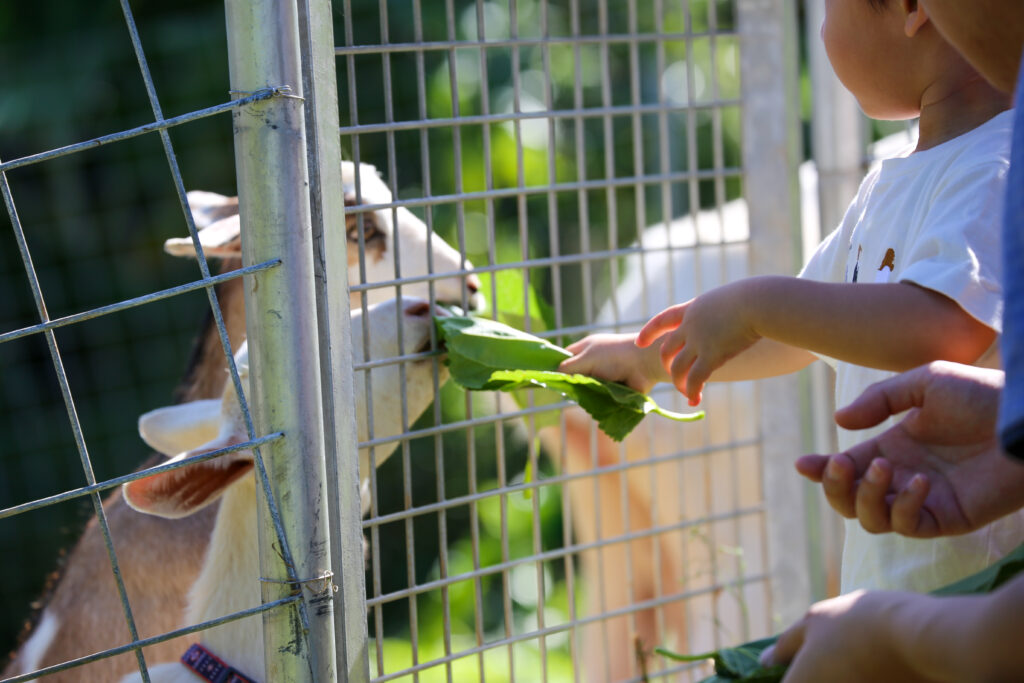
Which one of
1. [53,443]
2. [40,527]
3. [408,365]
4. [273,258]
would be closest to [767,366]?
[408,365]

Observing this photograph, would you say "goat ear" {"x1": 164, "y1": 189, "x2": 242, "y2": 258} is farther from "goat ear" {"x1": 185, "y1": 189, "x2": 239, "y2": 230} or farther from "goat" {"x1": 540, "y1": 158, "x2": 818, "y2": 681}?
"goat" {"x1": 540, "y1": 158, "x2": 818, "y2": 681}

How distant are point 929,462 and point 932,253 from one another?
0.16 m

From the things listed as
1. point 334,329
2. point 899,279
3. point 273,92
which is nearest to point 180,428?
point 334,329

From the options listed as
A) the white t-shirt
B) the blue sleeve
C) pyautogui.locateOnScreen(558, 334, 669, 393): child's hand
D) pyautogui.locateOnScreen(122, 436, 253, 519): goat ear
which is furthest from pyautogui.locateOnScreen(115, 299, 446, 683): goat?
the blue sleeve

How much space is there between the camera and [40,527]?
2711mm

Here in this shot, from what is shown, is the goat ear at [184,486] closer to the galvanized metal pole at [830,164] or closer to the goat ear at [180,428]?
the goat ear at [180,428]

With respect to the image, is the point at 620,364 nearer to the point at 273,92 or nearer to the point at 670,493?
the point at 273,92

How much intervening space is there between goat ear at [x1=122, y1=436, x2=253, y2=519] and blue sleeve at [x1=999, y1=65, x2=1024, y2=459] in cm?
58

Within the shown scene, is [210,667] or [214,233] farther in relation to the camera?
[214,233]

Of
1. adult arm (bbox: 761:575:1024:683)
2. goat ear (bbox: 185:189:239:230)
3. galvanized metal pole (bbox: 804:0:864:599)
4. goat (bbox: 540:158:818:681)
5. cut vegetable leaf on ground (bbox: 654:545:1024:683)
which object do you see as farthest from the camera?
goat ear (bbox: 185:189:239:230)

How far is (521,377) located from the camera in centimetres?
82

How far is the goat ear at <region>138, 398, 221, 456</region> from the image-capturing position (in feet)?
3.58

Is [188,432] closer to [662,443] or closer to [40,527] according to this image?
[662,443]

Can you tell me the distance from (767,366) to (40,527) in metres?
2.45
